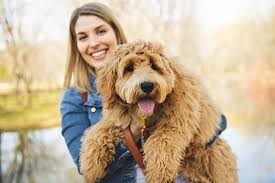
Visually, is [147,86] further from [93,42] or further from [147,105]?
[93,42]

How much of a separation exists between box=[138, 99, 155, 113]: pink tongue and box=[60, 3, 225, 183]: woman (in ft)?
1.40

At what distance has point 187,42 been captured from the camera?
672cm

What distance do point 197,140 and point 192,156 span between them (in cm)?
10

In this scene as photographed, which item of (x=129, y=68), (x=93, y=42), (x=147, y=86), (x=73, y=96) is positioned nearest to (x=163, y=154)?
(x=147, y=86)

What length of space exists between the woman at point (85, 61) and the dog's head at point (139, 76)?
0.29m

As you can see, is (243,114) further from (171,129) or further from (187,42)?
(171,129)

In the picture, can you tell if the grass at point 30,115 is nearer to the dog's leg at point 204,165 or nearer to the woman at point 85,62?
the woman at point 85,62

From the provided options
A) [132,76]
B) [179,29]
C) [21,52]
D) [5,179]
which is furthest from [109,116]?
[5,179]

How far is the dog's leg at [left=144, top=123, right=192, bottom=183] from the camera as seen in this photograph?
1.86 meters

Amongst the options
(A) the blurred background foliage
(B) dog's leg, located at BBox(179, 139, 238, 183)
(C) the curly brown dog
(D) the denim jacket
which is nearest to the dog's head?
(C) the curly brown dog

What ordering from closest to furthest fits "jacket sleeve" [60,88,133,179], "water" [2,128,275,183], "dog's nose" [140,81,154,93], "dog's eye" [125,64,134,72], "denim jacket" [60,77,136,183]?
"dog's nose" [140,81,154,93] < "dog's eye" [125,64,134,72] < "denim jacket" [60,77,136,183] < "jacket sleeve" [60,88,133,179] < "water" [2,128,275,183]

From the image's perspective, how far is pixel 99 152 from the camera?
204cm

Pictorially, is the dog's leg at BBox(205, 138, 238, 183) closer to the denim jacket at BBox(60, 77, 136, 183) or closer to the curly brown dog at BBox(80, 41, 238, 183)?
the curly brown dog at BBox(80, 41, 238, 183)

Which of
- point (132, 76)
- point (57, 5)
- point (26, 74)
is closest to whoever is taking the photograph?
point (132, 76)
